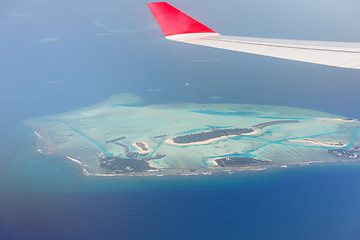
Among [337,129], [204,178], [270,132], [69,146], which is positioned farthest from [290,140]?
[69,146]

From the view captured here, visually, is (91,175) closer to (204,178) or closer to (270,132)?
(204,178)

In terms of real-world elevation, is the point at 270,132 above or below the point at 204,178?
above

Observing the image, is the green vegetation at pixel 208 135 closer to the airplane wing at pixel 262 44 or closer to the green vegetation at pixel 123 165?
the green vegetation at pixel 123 165

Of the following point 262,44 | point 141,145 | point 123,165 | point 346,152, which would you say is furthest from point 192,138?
point 262,44

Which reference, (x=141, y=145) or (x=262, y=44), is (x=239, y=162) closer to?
(x=141, y=145)

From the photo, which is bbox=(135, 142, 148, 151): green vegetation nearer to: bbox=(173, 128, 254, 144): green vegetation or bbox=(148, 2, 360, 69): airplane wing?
bbox=(173, 128, 254, 144): green vegetation

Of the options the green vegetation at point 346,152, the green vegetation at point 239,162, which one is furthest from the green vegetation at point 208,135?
the green vegetation at point 346,152
